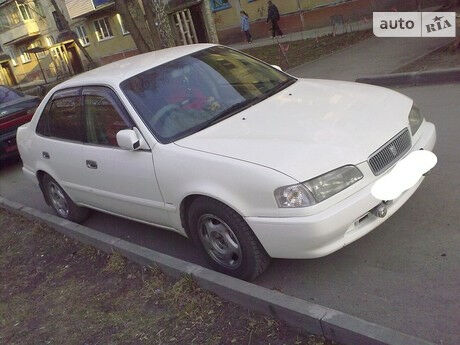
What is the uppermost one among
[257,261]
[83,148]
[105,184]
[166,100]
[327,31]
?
[166,100]

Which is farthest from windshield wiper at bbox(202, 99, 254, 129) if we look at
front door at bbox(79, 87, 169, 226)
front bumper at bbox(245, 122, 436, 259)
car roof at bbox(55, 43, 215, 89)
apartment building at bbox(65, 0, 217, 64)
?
apartment building at bbox(65, 0, 217, 64)

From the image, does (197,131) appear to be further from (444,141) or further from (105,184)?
(444,141)

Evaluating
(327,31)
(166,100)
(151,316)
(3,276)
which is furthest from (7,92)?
(327,31)

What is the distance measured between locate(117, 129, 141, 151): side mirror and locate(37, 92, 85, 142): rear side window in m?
0.99

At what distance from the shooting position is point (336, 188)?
3287 mm

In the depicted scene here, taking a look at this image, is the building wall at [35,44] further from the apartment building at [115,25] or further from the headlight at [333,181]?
the headlight at [333,181]

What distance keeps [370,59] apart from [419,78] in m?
3.66

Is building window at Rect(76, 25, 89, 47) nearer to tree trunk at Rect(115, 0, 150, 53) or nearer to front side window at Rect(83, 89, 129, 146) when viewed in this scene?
tree trunk at Rect(115, 0, 150, 53)

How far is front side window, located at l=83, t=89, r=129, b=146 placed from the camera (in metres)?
4.38

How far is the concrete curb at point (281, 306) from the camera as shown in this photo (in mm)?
2719

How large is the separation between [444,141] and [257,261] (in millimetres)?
3050

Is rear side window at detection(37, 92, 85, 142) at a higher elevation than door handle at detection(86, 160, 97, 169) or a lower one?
higher

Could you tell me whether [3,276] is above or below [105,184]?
below

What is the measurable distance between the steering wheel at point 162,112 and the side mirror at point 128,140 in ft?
0.66
